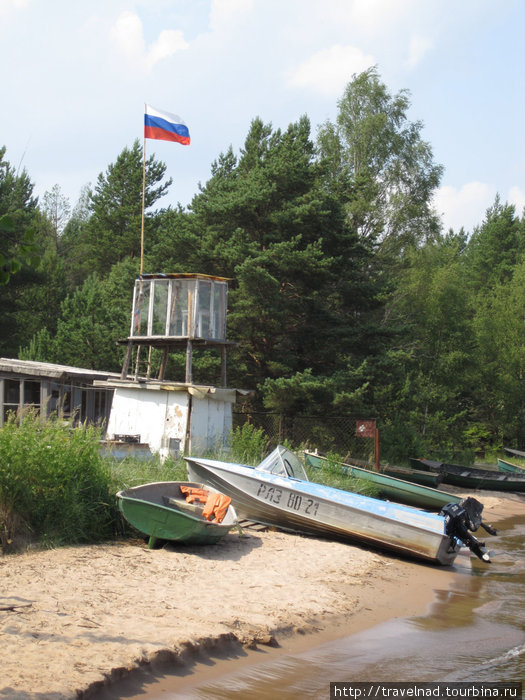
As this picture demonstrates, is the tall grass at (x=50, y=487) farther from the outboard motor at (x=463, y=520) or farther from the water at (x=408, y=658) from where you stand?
the outboard motor at (x=463, y=520)

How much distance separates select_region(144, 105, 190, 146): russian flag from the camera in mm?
20078

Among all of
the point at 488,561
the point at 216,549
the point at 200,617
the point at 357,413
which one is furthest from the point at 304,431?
the point at 200,617

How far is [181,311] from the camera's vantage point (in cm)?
1939

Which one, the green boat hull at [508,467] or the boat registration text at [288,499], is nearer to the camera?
the boat registration text at [288,499]

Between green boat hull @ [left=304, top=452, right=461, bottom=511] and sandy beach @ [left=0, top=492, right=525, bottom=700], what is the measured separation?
5.13m

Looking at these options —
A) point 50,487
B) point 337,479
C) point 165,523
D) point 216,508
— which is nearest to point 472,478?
point 337,479

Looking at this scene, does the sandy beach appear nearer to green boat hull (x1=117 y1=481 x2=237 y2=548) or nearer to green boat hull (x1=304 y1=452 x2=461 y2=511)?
green boat hull (x1=117 y1=481 x2=237 y2=548)

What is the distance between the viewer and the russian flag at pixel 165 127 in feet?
65.9

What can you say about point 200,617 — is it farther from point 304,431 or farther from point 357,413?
point 357,413

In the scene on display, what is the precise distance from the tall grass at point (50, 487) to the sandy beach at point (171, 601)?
18.9 inches

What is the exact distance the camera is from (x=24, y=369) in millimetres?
19969

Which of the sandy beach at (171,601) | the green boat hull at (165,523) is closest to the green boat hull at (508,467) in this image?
the sandy beach at (171,601)

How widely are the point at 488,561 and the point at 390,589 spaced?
3.06m

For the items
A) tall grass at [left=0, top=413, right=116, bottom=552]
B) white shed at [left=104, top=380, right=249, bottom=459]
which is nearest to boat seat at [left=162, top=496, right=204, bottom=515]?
tall grass at [left=0, top=413, right=116, bottom=552]
